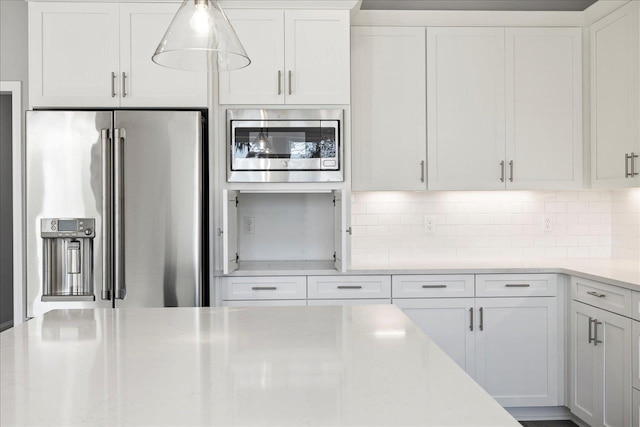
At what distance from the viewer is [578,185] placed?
352 cm

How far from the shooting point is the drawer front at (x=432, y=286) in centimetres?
318

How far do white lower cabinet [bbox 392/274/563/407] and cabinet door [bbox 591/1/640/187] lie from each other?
2.57 feet

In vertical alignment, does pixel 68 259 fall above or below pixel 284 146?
below

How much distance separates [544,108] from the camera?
351 cm

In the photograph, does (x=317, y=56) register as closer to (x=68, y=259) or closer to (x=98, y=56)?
(x=98, y=56)

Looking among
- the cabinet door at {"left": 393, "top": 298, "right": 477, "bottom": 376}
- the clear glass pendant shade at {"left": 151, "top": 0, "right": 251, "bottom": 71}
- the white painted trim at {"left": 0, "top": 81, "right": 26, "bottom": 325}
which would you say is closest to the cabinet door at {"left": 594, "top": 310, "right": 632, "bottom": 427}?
the cabinet door at {"left": 393, "top": 298, "right": 477, "bottom": 376}

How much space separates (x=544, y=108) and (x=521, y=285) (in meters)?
1.14

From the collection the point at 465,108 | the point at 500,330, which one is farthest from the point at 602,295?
the point at 465,108

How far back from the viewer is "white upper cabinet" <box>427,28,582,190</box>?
3.49 m

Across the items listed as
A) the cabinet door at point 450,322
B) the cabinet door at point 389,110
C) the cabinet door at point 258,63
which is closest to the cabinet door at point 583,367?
the cabinet door at point 450,322

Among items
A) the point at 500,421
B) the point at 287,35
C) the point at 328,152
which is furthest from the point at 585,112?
the point at 500,421

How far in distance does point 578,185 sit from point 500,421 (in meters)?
2.97

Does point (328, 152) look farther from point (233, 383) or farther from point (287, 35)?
point (233, 383)

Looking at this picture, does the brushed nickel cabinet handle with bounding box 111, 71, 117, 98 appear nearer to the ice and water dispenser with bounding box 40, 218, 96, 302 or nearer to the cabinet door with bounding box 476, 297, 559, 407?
the ice and water dispenser with bounding box 40, 218, 96, 302
